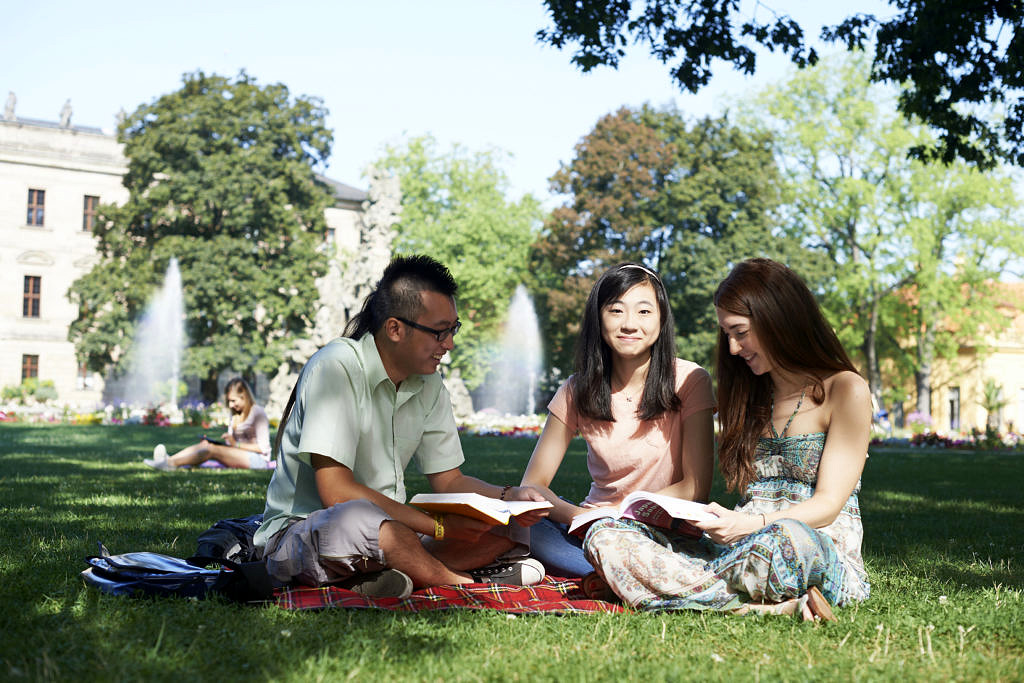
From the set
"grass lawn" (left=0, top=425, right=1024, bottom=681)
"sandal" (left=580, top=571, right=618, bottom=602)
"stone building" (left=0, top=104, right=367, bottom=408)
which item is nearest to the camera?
"grass lawn" (left=0, top=425, right=1024, bottom=681)

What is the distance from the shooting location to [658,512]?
418 centimetres

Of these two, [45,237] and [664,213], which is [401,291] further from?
[45,237]

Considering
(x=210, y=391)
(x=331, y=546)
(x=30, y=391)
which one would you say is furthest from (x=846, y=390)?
(x=210, y=391)

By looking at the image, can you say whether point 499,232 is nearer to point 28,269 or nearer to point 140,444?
point 28,269

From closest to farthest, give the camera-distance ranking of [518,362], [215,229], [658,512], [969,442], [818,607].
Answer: [818,607]
[658,512]
[969,442]
[215,229]
[518,362]

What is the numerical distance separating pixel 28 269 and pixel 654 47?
43.8 metres

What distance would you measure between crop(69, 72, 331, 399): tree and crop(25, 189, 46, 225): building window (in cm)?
1105

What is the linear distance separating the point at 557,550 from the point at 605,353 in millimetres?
1017

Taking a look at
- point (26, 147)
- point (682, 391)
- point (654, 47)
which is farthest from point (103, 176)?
point (682, 391)

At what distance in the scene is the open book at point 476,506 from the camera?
406 centimetres

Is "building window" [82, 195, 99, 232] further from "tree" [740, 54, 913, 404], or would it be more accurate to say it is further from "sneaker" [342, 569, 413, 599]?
"sneaker" [342, 569, 413, 599]


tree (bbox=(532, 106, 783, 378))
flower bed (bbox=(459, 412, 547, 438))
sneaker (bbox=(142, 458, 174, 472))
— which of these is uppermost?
tree (bbox=(532, 106, 783, 378))

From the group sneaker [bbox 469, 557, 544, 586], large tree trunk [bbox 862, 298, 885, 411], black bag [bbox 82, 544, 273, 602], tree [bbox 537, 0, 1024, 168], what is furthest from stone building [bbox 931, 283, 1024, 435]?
black bag [bbox 82, 544, 273, 602]

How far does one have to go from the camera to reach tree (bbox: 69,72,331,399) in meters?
37.1
